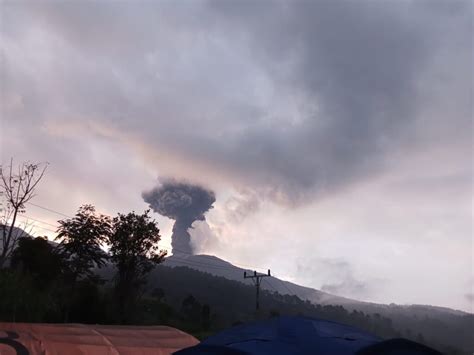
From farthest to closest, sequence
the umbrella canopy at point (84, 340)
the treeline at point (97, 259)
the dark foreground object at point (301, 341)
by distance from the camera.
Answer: the treeline at point (97, 259) < the umbrella canopy at point (84, 340) < the dark foreground object at point (301, 341)

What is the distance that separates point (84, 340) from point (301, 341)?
356 inches

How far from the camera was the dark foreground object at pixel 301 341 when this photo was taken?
8.00 metres

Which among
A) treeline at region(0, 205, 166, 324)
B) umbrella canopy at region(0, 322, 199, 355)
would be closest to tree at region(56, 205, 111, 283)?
treeline at region(0, 205, 166, 324)

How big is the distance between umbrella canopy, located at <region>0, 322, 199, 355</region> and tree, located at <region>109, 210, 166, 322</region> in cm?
1474

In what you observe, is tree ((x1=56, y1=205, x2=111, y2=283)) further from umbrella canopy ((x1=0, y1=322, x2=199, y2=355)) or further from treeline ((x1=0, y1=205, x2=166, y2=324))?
umbrella canopy ((x1=0, y1=322, x2=199, y2=355))

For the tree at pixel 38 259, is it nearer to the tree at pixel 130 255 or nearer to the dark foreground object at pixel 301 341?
the tree at pixel 130 255

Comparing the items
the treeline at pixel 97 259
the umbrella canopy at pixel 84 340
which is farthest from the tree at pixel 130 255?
the umbrella canopy at pixel 84 340

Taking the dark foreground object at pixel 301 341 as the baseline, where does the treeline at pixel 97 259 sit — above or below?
above

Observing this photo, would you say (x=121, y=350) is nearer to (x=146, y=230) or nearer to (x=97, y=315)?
(x=97, y=315)

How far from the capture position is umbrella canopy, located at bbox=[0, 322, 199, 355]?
540 inches

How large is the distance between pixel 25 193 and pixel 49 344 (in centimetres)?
1748

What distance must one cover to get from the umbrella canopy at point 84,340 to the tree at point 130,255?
48.4 ft

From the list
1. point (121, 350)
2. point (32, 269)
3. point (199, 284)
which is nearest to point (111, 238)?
point (32, 269)

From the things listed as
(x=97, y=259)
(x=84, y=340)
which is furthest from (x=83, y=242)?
(x=84, y=340)
